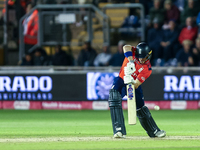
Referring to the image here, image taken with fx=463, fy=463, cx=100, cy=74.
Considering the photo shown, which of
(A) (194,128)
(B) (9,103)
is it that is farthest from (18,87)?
(A) (194,128)

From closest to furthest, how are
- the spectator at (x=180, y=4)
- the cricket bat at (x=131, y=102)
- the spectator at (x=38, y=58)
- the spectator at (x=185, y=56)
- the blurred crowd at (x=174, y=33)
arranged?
1. the cricket bat at (x=131, y=102)
2. the spectator at (x=185, y=56)
3. the blurred crowd at (x=174, y=33)
4. the spectator at (x=38, y=58)
5. the spectator at (x=180, y=4)

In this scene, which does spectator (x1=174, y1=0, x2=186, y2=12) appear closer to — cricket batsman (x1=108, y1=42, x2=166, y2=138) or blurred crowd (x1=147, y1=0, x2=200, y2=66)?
blurred crowd (x1=147, y1=0, x2=200, y2=66)

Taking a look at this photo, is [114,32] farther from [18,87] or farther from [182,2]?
[18,87]

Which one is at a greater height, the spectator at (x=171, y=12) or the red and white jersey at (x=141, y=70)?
the spectator at (x=171, y=12)

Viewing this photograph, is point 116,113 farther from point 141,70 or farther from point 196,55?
point 196,55

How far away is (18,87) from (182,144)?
9012 millimetres

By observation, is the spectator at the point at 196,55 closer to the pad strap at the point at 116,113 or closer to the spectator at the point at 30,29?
the spectator at the point at 30,29

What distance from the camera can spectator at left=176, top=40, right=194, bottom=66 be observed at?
1630cm

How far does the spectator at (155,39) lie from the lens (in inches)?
681

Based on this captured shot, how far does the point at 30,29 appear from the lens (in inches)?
727

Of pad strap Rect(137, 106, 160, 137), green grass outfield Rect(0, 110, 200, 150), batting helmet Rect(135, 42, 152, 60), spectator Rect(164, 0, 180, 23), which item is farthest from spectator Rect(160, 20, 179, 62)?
batting helmet Rect(135, 42, 152, 60)

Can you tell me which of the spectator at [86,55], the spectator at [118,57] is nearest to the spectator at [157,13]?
the spectator at [118,57]

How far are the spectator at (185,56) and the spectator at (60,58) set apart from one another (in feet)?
13.5

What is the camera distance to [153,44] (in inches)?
685
